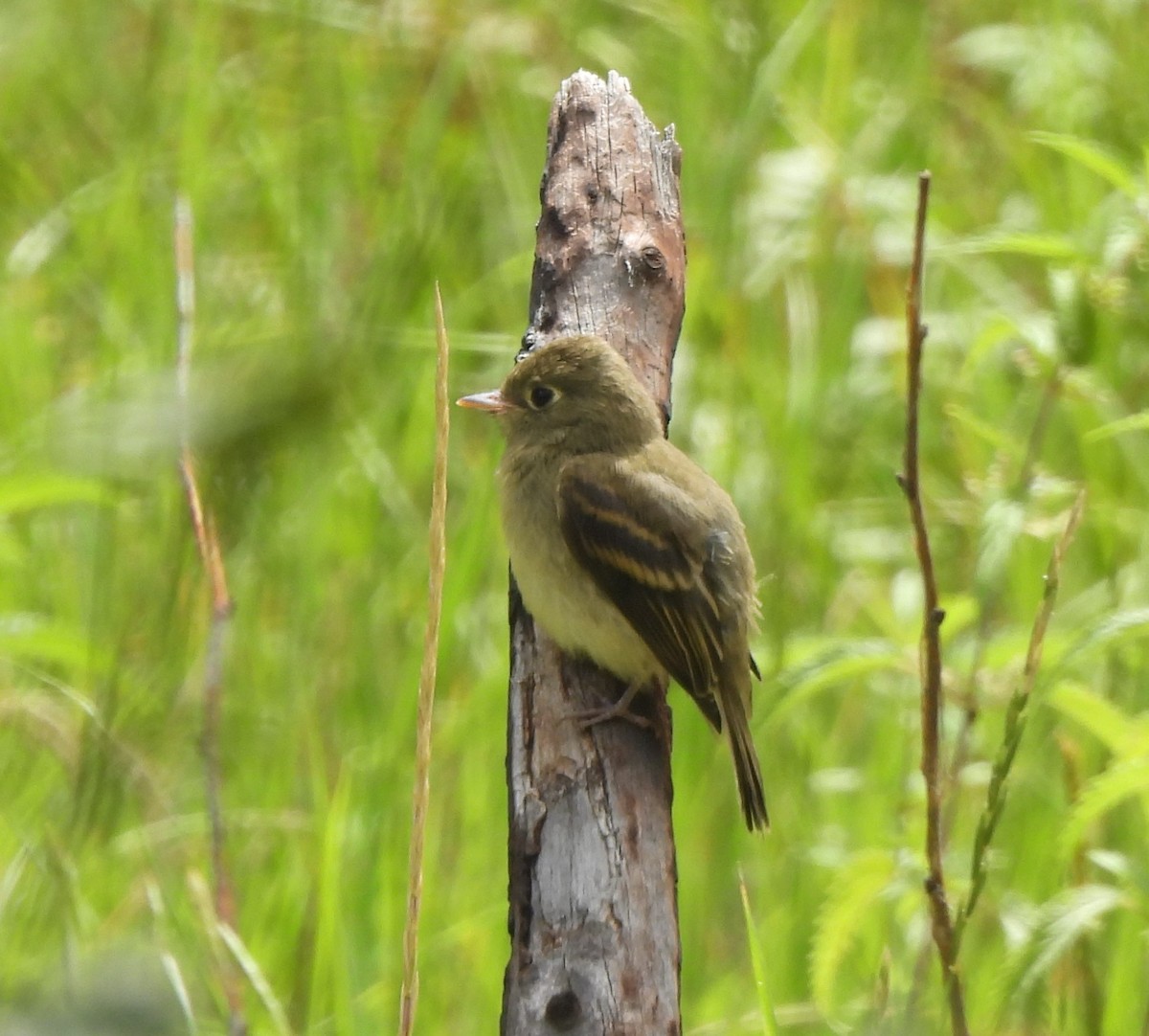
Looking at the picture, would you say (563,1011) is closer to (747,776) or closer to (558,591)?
(558,591)

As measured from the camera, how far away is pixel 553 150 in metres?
3.39

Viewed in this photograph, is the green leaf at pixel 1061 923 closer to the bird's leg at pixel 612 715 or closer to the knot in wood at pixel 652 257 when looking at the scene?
the bird's leg at pixel 612 715

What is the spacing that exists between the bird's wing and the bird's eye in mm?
196

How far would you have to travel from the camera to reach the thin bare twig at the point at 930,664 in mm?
1932

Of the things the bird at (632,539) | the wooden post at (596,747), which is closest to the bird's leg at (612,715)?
the wooden post at (596,747)

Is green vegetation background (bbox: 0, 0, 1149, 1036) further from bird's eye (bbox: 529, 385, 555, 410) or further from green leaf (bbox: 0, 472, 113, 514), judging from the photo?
bird's eye (bbox: 529, 385, 555, 410)

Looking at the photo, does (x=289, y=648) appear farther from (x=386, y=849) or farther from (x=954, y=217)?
(x=954, y=217)

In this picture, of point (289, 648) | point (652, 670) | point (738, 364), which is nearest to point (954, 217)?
point (738, 364)

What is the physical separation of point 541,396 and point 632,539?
44 centimetres

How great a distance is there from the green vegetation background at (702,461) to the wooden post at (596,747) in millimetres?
260

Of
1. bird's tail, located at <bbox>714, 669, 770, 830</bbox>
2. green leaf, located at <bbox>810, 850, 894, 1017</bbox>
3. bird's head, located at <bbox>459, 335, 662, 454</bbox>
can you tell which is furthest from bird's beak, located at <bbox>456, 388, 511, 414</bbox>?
green leaf, located at <bbox>810, 850, 894, 1017</bbox>

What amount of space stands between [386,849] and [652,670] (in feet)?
2.92

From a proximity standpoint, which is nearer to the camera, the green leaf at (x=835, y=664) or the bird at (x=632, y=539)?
the green leaf at (x=835, y=664)

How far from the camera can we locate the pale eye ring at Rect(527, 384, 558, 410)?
3701 millimetres
